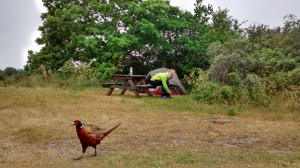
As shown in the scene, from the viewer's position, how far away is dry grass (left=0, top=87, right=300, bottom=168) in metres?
5.84

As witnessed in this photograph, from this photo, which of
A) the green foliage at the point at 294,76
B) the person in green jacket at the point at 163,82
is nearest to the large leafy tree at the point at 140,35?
the person in green jacket at the point at 163,82

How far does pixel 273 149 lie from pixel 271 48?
8761 millimetres

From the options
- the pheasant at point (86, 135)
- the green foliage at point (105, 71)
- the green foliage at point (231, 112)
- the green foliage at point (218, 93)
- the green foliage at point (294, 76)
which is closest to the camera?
the pheasant at point (86, 135)

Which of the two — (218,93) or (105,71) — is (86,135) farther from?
(105,71)

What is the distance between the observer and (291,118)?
10.1 meters

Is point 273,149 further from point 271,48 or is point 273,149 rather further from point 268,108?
point 271,48

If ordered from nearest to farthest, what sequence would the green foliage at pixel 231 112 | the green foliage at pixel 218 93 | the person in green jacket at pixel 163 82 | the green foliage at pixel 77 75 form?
the green foliage at pixel 231 112
the green foliage at pixel 218 93
the person in green jacket at pixel 163 82
the green foliage at pixel 77 75

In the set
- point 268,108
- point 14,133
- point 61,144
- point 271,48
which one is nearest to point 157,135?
point 61,144

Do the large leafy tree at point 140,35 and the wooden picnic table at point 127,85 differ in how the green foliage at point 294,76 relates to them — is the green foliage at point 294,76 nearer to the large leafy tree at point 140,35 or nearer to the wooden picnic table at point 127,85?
the wooden picnic table at point 127,85

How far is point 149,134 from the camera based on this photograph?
773cm

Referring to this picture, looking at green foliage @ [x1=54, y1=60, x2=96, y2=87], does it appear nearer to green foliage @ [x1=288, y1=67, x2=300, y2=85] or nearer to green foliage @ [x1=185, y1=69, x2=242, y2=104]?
green foliage @ [x1=185, y1=69, x2=242, y2=104]

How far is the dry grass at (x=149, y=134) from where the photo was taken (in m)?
5.84

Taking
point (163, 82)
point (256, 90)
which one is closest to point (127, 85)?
point (163, 82)

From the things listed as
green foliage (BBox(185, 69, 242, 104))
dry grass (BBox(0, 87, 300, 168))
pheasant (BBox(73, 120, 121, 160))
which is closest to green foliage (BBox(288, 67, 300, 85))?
dry grass (BBox(0, 87, 300, 168))
